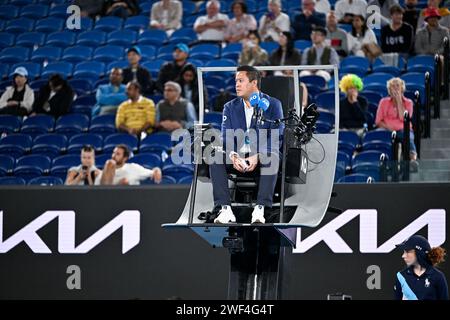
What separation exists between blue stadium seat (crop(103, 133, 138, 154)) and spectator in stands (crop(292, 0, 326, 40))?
10.7ft

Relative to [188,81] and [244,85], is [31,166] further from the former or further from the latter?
[244,85]

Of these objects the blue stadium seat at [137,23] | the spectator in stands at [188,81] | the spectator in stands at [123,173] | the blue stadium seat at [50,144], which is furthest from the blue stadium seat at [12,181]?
the blue stadium seat at [137,23]

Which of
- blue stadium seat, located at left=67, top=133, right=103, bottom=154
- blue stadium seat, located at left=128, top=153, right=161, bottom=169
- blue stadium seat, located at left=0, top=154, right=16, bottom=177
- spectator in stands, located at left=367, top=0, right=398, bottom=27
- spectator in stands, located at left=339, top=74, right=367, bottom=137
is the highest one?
spectator in stands, located at left=367, top=0, right=398, bottom=27

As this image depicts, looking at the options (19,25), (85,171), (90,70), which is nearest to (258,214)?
(85,171)

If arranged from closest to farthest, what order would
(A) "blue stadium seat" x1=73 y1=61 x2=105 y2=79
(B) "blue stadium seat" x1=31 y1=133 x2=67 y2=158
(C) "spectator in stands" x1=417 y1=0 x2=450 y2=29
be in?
(B) "blue stadium seat" x1=31 y1=133 x2=67 y2=158
(C) "spectator in stands" x1=417 y1=0 x2=450 y2=29
(A) "blue stadium seat" x1=73 y1=61 x2=105 y2=79

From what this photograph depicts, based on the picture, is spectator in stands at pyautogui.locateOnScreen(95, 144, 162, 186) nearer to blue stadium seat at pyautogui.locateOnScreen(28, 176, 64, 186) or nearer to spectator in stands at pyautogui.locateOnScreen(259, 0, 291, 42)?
blue stadium seat at pyautogui.locateOnScreen(28, 176, 64, 186)

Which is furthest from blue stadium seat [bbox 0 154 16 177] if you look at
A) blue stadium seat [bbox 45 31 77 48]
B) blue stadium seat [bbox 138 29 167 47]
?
blue stadium seat [bbox 138 29 167 47]

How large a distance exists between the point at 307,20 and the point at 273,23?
56 centimetres

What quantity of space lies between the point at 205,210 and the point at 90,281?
3.07m

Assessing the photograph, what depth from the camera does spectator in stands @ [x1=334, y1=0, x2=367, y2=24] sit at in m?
15.5

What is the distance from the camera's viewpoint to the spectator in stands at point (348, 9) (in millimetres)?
15461

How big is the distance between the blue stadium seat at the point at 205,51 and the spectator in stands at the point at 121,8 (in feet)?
5.56

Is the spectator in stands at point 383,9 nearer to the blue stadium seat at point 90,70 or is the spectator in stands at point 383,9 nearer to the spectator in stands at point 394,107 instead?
the spectator in stands at point 394,107

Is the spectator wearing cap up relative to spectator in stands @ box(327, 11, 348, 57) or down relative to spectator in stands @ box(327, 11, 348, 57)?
down
